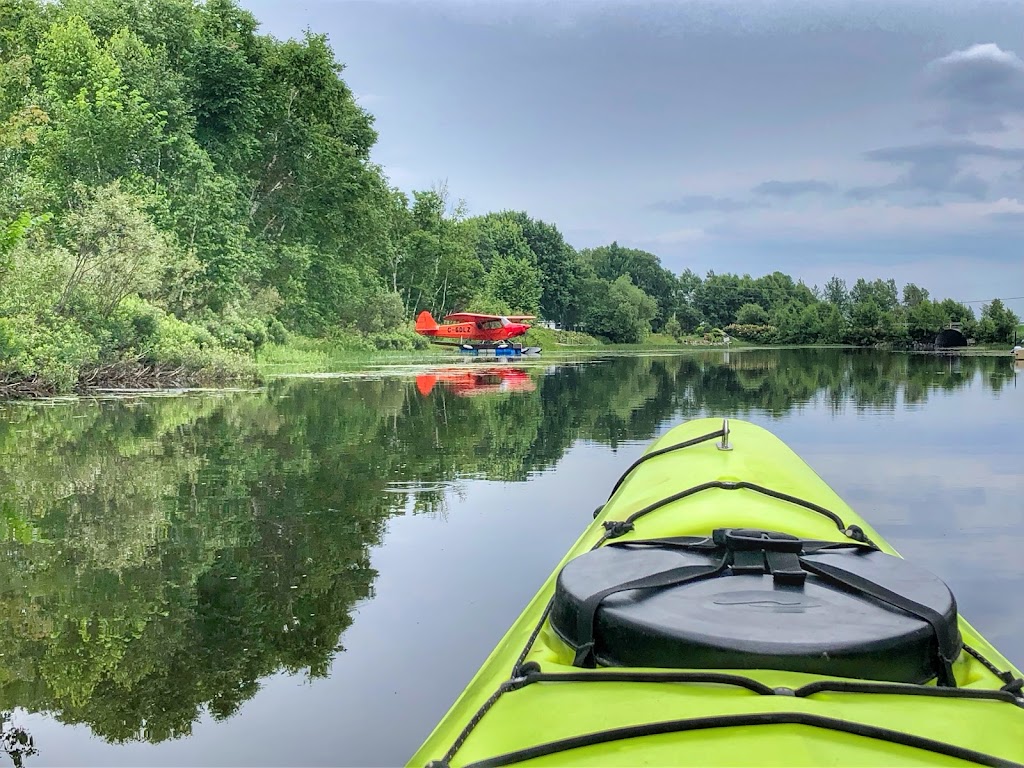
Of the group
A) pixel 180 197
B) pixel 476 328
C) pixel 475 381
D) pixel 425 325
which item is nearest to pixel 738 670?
pixel 475 381

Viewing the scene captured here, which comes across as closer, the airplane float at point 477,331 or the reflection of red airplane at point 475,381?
the reflection of red airplane at point 475,381

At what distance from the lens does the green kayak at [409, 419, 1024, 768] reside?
130cm

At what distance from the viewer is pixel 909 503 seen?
17.9 ft

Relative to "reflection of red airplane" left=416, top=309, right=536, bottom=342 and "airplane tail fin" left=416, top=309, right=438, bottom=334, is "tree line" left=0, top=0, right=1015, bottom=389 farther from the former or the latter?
"reflection of red airplane" left=416, top=309, right=536, bottom=342

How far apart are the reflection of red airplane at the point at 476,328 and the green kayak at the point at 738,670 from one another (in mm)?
32055

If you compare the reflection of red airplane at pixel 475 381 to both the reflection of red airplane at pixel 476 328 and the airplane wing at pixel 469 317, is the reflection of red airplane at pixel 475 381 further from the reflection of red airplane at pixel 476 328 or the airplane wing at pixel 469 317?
the airplane wing at pixel 469 317

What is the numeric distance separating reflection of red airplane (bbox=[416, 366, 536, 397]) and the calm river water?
389 cm

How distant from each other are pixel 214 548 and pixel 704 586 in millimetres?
3075

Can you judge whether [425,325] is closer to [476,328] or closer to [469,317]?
[469,317]

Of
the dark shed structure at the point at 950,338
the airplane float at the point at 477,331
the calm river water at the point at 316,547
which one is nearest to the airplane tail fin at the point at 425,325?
the airplane float at the point at 477,331

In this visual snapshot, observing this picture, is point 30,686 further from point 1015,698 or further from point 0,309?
point 0,309

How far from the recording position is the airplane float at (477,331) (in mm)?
34844

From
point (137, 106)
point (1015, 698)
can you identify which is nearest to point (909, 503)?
point (1015, 698)

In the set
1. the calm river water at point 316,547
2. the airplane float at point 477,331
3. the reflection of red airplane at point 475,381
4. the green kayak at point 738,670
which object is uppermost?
the airplane float at point 477,331
